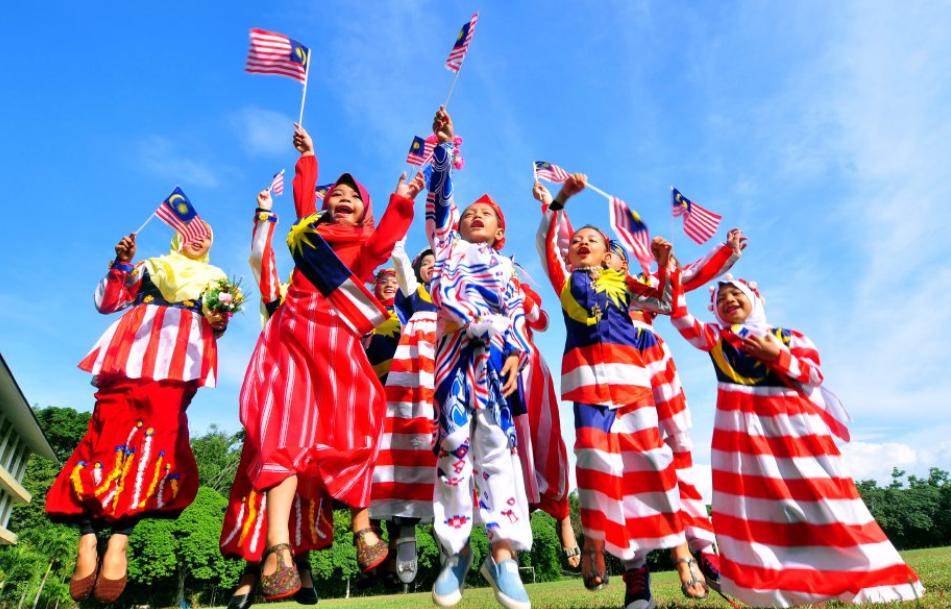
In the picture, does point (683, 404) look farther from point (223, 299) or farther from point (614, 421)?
point (223, 299)

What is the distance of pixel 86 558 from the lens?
13.7 feet

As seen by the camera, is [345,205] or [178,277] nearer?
[345,205]

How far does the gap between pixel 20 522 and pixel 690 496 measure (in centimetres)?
4591

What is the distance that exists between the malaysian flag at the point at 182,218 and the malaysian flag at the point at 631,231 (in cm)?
420

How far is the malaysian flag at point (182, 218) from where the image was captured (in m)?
5.66

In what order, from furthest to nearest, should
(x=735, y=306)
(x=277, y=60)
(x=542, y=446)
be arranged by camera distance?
1. (x=277, y=60)
2. (x=735, y=306)
3. (x=542, y=446)

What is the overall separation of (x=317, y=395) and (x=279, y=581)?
3.99 feet

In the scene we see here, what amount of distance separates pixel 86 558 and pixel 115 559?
0.65 feet

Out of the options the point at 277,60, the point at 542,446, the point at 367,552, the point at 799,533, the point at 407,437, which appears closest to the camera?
the point at 367,552

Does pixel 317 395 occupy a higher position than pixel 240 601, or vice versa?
pixel 317 395

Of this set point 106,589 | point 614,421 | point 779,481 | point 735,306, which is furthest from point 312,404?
point 735,306

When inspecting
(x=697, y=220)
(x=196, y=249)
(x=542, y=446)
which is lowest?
(x=542, y=446)

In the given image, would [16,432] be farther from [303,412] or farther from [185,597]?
[303,412]

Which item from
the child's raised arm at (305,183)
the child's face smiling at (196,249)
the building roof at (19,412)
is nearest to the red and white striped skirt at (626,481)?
the child's raised arm at (305,183)
